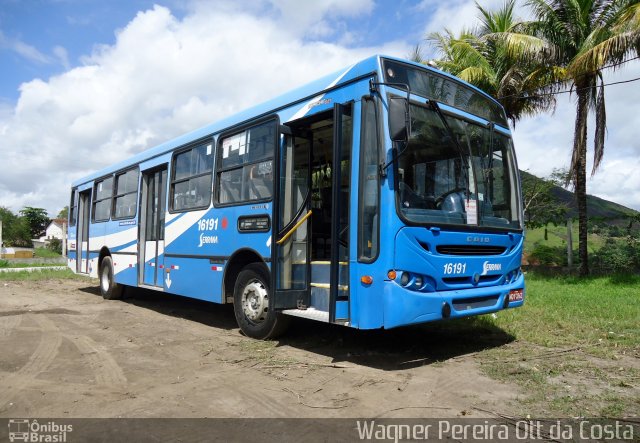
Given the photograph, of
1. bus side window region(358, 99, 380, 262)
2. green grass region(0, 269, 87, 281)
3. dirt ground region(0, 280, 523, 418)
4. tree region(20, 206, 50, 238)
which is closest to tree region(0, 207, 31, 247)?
tree region(20, 206, 50, 238)

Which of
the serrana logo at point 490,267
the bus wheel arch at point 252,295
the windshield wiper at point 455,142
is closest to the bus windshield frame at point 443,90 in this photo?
the windshield wiper at point 455,142

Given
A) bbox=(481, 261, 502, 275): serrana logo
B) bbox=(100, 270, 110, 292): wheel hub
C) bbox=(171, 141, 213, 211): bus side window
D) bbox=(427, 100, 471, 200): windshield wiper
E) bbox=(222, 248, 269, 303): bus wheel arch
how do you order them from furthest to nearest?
1. bbox=(100, 270, 110, 292): wheel hub
2. bbox=(171, 141, 213, 211): bus side window
3. bbox=(222, 248, 269, 303): bus wheel arch
4. bbox=(481, 261, 502, 275): serrana logo
5. bbox=(427, 100, 471, 200): windshield wiper

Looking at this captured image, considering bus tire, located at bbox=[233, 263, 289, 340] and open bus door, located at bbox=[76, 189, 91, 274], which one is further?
open bus door, located at bbox=[76, 189, 91, 274]

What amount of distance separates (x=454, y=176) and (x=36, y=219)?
100303 millimetres

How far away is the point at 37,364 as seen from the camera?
19.1 ft

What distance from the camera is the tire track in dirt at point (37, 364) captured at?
484cm

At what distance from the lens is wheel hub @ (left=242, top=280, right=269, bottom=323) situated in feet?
21.9

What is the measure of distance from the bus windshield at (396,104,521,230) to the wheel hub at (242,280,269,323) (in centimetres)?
250

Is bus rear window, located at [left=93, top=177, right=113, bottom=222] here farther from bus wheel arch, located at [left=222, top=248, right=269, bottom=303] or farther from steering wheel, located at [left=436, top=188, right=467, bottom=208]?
steering wheel, located at [left=436, top=188, right=467, bottom=208]

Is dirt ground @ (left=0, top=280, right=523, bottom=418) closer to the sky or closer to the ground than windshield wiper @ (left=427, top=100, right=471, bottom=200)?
closer to the ground

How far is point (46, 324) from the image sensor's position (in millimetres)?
8461

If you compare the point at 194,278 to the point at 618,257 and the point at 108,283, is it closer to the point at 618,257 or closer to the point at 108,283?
the point at 108,283

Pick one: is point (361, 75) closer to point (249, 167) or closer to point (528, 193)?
point (249, 167)

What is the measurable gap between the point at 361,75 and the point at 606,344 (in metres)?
4.50
